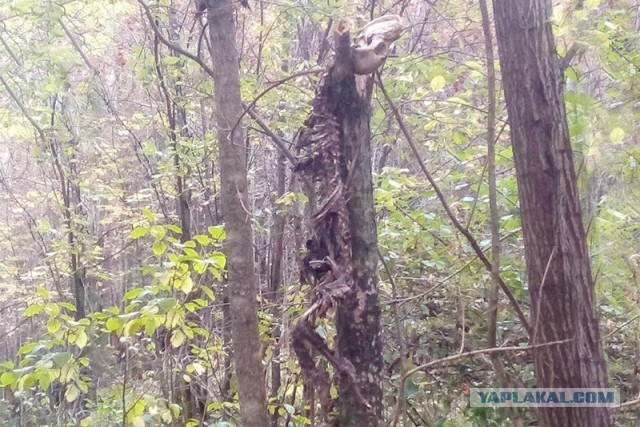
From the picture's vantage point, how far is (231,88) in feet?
9.02

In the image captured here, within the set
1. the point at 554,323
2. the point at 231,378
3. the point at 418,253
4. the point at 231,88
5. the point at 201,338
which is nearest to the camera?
the point at 554,323

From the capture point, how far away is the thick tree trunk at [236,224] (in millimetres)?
2641

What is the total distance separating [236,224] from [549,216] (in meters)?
1.38

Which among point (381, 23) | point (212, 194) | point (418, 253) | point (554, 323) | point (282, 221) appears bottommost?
point (554, 323)

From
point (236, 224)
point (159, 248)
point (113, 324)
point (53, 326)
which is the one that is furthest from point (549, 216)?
point (53, 326)

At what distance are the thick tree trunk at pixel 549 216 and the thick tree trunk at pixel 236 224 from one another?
1.24 m

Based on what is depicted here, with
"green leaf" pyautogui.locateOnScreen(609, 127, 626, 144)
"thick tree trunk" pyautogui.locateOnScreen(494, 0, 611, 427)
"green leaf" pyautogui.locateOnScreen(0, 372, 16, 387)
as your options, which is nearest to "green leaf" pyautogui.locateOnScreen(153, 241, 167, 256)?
"green leaf" pyautogui.locateOnScreen(0, 372, 16, 387)

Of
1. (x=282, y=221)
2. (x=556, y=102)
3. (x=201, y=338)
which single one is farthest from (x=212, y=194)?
(x=556, y=102)

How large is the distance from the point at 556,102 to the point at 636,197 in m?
1.31

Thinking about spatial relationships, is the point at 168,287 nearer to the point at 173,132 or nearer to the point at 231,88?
the point at 231,88

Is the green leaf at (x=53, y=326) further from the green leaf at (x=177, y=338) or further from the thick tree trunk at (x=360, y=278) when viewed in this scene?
the thick tree trunk at (x=360, y=278)

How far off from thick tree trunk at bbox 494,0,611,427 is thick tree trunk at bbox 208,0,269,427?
4.07 feet

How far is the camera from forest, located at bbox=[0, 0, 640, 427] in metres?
2.21

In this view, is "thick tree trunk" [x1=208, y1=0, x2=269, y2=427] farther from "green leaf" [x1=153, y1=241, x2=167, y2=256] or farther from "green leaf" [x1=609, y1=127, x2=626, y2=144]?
"green leaf" [x1=609, y1=127, x2=626, y2=144]
